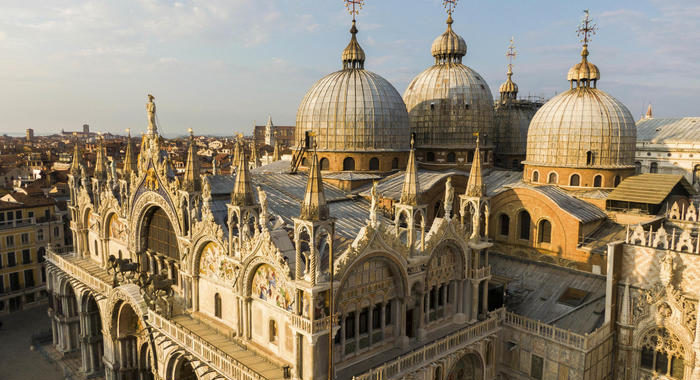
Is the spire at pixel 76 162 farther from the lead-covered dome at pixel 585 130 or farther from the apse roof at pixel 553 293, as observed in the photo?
the lead-covered dome at pixel 585 130

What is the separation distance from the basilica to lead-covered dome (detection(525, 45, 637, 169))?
134 mm

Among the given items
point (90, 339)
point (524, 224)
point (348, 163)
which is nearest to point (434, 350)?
point (524, 224)

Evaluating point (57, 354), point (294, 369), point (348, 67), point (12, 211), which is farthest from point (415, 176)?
point (12, 211)

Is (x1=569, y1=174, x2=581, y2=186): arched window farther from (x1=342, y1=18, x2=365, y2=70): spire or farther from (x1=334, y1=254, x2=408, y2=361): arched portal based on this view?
(x1=334, y1=254, x2=408, y2=361): arched portal

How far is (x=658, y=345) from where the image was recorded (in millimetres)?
21516

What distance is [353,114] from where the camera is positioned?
33125 mm

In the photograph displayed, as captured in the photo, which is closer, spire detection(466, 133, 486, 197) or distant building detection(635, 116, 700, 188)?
spire detection(466, 133, 486, 197)

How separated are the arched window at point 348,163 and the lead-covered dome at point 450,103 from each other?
30.9 ft

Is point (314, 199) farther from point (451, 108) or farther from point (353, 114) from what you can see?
point (451, 108)

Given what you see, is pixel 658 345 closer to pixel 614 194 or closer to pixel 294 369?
pixel 614 194

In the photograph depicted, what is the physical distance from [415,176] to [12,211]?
44.0 m

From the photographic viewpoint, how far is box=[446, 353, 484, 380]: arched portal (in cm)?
2320

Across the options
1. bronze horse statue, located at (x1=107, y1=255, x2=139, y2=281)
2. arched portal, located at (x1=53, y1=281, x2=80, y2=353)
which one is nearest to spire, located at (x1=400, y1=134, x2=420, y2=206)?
bronze horse statue, located at (x1=107, y1=255, x2=139, y2=281)

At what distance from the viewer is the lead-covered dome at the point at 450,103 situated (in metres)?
39.7
